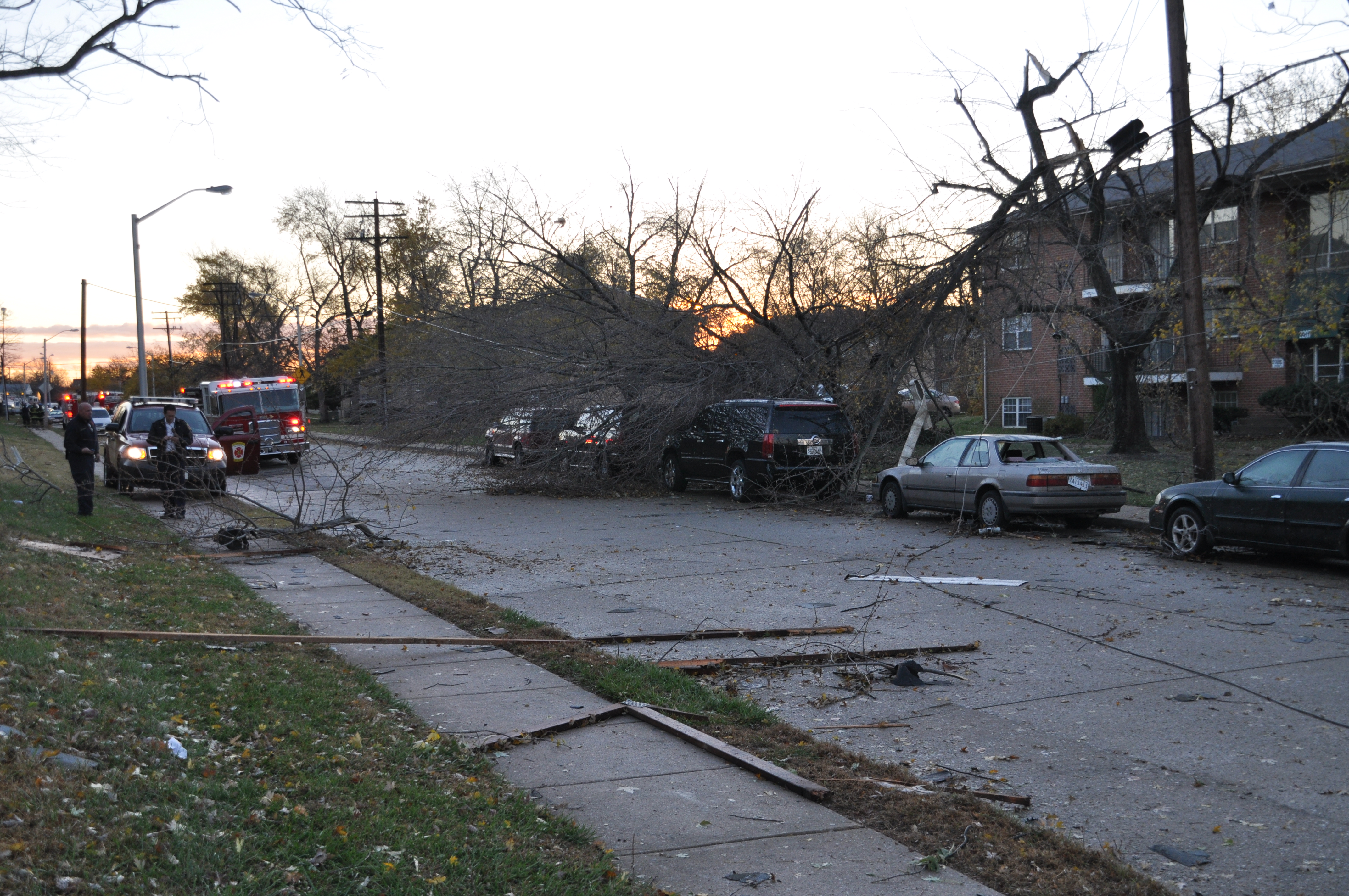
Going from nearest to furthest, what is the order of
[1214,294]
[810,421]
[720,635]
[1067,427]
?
[720,635], [810,421], [1214,294], [1067,427]

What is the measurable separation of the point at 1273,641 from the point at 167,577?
10.3 meters

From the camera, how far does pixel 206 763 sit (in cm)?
489

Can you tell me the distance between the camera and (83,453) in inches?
647

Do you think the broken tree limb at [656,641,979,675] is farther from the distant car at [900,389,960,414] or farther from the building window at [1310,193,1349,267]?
the building window at [1310,193,1349,267]

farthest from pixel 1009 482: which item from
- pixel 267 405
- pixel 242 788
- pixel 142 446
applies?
pixel 267 405

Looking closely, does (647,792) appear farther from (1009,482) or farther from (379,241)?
(379,241)

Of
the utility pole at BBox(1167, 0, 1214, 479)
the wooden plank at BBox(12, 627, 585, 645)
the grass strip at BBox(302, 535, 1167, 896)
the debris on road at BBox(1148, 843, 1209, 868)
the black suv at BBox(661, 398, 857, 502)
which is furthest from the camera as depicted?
the black suv at BBox(661, 398, 857, 502)

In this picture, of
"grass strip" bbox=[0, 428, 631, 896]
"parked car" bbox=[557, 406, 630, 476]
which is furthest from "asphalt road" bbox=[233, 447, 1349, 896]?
"parked car" bbox=[557, 406, 630, 476]

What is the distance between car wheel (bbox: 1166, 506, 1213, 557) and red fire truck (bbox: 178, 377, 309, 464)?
2423cm

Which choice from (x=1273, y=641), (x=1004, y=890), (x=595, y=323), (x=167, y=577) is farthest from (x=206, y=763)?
(x=595, y=323)

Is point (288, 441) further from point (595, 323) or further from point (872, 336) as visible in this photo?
point (872, 336)

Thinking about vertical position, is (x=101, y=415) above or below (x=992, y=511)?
above

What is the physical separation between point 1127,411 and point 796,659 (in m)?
21.0

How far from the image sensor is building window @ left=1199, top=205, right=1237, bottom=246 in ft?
104
